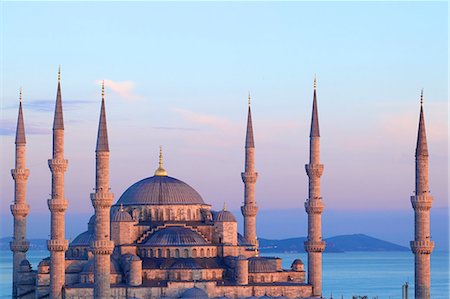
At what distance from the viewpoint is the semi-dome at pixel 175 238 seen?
76.4 meters

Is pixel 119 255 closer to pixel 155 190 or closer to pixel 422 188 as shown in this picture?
pixel 155 190

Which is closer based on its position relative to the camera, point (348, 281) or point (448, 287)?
point (448, 287)

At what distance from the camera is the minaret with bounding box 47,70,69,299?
72.3 meters

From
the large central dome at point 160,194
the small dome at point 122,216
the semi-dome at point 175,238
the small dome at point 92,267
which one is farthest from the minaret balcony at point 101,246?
the large central dome at point 160,194

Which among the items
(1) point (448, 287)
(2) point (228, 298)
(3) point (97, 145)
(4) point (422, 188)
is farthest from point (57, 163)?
(1) point (448, 287)

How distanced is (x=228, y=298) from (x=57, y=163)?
1301cm

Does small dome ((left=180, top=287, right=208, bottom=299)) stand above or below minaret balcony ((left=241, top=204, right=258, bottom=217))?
below

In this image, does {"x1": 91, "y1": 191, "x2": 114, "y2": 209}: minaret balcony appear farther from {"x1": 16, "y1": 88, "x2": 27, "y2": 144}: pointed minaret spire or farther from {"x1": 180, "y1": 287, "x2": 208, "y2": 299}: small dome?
{"x1": 16, "y1": 88, "x2": 27, "y2": 144}: pointed minaret spire

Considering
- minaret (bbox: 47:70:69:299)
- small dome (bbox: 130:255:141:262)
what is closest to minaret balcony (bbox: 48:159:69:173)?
minaret (bbox: 47:70:69:299)

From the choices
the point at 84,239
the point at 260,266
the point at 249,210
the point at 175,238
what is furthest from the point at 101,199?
the point at 249,210

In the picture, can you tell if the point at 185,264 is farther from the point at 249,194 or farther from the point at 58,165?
the point at 249,194

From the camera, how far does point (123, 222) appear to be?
255 ft

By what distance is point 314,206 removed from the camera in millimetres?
76812

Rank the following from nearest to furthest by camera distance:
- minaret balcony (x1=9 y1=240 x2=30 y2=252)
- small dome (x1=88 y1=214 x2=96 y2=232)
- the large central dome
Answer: the large central dome → small dome (x1=88 y1=214 x2=96 y2=232) → minaret balcony (x1=9 y1=240 x2=30 y2=252)
